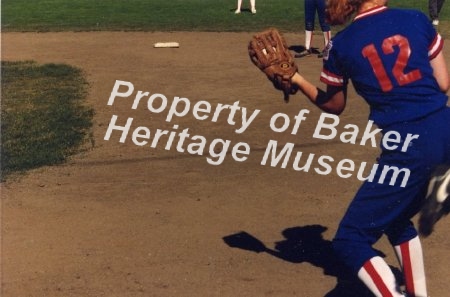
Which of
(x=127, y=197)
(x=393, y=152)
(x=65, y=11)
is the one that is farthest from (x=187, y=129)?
(x=65, y=11)

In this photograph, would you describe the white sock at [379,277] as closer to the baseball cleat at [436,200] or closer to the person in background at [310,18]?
the baseball cleat at [436,200]

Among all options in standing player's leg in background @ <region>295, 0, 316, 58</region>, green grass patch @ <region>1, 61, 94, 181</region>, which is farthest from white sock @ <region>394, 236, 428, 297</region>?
standing player's leg in background @ <region>295, 0, 316, 58</region>

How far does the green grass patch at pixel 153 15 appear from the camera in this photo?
16.6m

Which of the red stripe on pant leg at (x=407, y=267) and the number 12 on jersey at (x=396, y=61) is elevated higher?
the number 12 on jersey at (x=396, y=61)

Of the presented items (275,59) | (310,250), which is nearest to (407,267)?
(310,250)

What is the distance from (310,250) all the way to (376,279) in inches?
53.6

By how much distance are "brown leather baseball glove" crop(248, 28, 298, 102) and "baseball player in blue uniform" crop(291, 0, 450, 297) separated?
0.22m

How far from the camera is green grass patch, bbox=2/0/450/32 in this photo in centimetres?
1664

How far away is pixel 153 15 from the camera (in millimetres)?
18781

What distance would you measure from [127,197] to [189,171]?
812mm

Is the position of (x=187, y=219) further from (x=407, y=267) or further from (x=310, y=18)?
(x=310, y=18)

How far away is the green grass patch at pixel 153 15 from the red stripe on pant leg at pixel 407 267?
1187 cm

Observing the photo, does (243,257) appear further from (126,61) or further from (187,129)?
(126,61)

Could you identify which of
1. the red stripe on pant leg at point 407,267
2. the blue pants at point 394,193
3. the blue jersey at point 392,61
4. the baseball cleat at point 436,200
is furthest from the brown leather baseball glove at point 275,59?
the red stripe on pant leg at point 407,267
